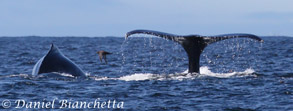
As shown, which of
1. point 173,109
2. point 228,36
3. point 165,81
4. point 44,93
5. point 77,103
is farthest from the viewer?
point 165,81

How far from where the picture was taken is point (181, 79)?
1527 centimetres

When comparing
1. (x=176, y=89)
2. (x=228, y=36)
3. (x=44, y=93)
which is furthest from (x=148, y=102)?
(x=228, y=36)

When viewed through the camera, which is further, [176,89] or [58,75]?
[58,75]

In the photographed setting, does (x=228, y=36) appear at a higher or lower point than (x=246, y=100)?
higher

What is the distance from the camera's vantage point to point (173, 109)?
35.2 feet

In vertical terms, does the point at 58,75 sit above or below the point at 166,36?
below

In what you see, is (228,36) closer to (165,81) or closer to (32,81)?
(165,81)

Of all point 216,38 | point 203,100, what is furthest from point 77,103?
point 216,38

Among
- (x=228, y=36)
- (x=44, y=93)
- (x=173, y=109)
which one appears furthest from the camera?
(x=228, y=36)

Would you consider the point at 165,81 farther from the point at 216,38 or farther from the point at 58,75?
the point at 58,75

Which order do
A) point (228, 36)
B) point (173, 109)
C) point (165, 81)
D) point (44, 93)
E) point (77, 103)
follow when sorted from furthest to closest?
point (165, 81) < point (228, 36) < point (44, 93) < point (77, 103) < point (173, 109)

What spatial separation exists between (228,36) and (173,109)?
13.7 ft

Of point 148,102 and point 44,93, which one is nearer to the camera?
point 148,102

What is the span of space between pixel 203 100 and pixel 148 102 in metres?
1.26
